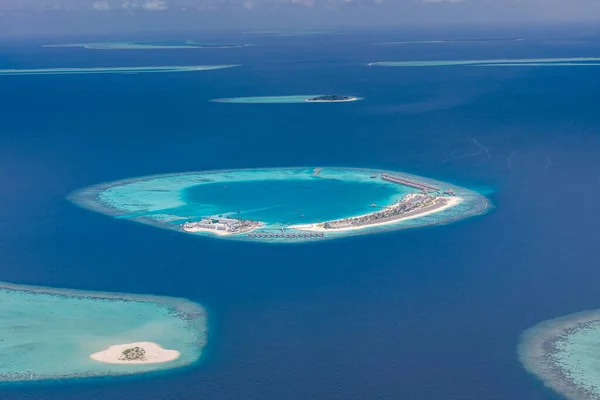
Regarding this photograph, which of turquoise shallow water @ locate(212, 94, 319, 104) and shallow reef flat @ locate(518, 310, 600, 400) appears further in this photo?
turquoise shallow water @ locate(212, 94, 319, 104)

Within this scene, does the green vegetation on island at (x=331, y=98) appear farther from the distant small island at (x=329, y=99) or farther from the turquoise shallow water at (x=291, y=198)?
the turquoise shallow water at (x=291, y=198)

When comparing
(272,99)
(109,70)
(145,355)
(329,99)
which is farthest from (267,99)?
(145,355)

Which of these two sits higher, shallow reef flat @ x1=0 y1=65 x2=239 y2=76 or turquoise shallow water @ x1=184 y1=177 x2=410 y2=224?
shallow reef flat @ x1=0 y1=65 x2=239 y2=76

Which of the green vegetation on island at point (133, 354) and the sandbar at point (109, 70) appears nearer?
the green vegetation on island at point (133, 354)

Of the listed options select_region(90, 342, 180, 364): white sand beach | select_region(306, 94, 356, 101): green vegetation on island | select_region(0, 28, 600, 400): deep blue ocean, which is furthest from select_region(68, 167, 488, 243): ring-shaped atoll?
select_region(306, 94, 356, 101): green vegetation on island

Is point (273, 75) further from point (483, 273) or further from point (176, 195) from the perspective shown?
point (483, 273)

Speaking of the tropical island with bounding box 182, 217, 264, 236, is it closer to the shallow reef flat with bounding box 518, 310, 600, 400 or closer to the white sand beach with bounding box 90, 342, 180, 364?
the white sand beach with bounding box 90, 342, 180, 364

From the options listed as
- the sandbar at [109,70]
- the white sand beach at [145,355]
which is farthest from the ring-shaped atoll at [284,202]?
the sandbar at [109,70]
